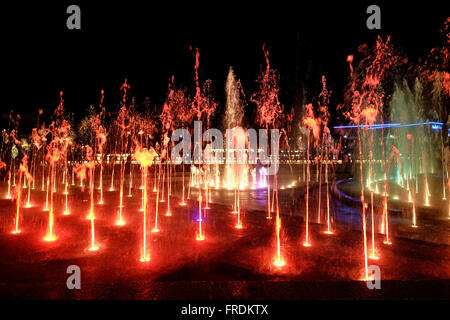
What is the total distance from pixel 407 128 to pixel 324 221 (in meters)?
18.3

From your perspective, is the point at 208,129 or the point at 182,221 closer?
the point at 182,221

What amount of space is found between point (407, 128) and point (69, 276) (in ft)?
79.2

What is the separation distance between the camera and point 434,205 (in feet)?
29.4

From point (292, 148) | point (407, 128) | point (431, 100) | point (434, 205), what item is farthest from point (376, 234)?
point (292, 148)

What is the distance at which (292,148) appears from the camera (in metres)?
49.0

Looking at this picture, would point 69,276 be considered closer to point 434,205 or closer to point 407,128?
point 434,205

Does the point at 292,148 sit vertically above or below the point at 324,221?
above

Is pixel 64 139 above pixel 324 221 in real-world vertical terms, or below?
above
